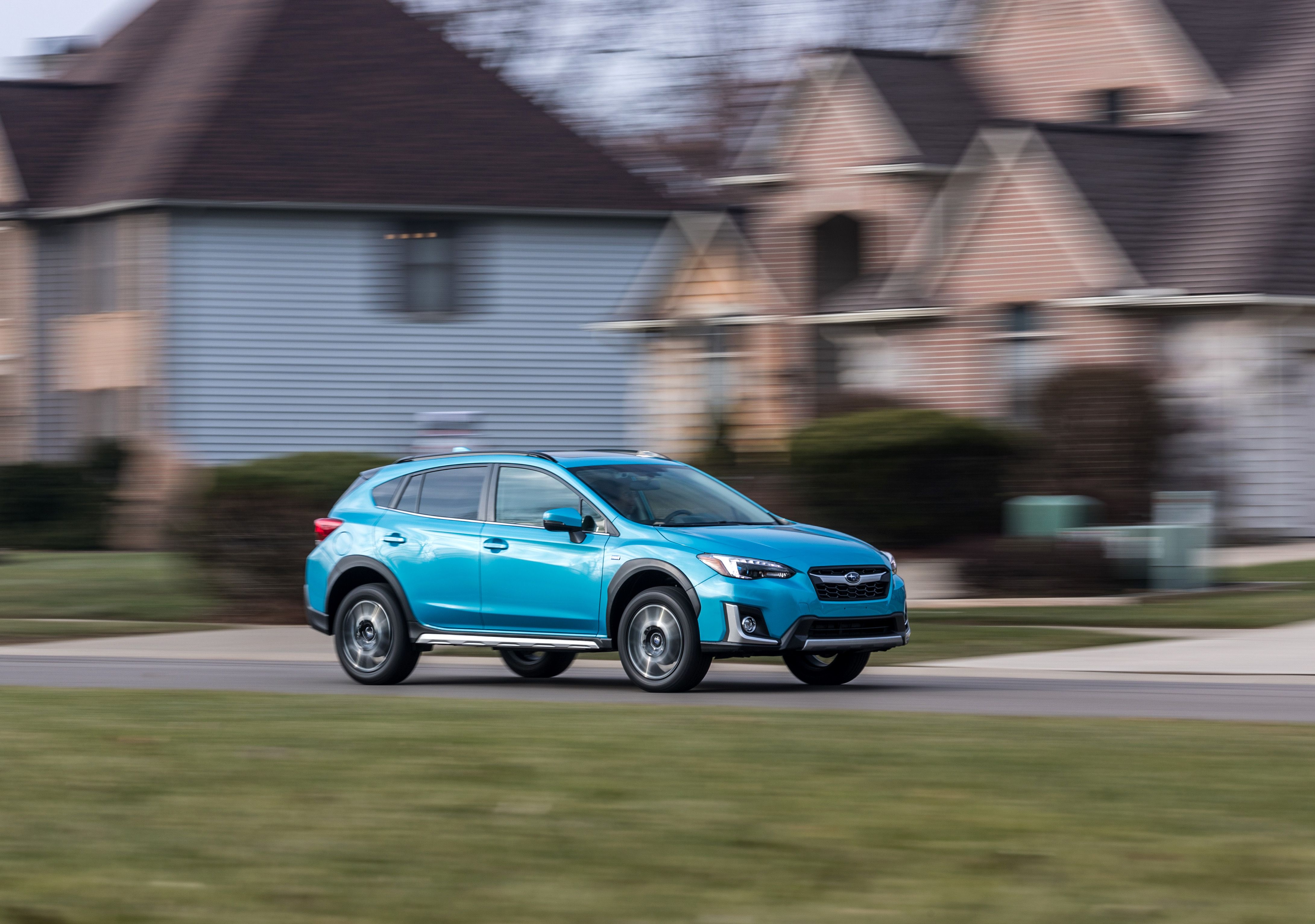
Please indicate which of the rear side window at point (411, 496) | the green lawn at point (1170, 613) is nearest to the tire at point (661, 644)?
the rear side window at point (411, 496)

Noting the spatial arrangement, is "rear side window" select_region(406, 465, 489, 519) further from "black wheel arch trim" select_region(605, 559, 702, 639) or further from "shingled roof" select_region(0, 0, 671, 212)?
"shingled roof" select_region(0, 0, 671, 212)

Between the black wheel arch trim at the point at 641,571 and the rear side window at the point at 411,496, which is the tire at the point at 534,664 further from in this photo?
the black wheel arch trim at the point at 641,571

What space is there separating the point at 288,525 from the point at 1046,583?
26.2ft

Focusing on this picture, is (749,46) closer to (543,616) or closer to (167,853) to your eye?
(543,616)

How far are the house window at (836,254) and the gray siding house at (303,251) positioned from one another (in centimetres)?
321

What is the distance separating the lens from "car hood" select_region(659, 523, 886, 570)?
13.2 metres

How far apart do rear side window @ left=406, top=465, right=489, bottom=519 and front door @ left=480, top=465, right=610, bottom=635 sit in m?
0.18

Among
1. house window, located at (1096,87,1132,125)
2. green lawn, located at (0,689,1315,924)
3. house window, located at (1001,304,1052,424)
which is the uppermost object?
house window, located at (1096,87,1132,125)

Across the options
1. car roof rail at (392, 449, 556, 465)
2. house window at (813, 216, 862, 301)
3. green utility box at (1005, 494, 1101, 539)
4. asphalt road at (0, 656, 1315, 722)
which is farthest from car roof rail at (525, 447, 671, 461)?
house window at (813, 216, 862, 301)

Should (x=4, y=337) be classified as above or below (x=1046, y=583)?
above

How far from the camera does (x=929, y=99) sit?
3384 centimetres

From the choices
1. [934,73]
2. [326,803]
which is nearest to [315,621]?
[326,803]

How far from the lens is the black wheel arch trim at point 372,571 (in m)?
14.8

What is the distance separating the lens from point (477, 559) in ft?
47.2
